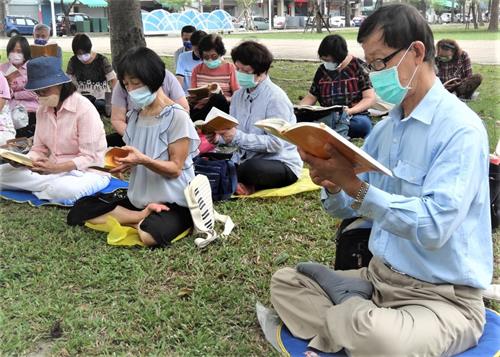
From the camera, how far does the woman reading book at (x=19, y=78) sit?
21.8ft

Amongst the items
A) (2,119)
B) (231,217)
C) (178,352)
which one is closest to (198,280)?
(178,352)

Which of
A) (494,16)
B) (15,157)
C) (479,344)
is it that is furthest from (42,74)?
(494,16)

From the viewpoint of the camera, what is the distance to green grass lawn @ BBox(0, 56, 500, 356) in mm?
2701

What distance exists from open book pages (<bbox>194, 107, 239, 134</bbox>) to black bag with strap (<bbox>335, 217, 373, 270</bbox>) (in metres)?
1.54

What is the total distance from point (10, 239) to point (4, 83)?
2.31 metres

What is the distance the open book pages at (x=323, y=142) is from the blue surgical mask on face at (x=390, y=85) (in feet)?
1.24

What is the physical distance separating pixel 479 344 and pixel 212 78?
4773mm

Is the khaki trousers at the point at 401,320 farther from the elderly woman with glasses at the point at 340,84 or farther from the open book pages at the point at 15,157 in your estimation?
the elderly woman with glasses at the point at 340,84

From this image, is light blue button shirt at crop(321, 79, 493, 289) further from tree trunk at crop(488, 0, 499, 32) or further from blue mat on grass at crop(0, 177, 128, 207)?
tree trunk at crop(488, 0, 499, 32)

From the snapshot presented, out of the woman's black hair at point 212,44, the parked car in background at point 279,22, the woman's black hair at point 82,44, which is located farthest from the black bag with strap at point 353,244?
the parked car in background at point 279,22

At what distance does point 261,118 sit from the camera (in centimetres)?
472

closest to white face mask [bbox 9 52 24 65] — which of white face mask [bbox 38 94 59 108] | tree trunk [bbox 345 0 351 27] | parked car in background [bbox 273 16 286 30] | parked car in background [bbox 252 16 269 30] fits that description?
white face mask [bbox 38 94 59 108]

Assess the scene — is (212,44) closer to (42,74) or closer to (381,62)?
(42,74)

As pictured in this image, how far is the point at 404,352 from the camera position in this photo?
2.12 metres
